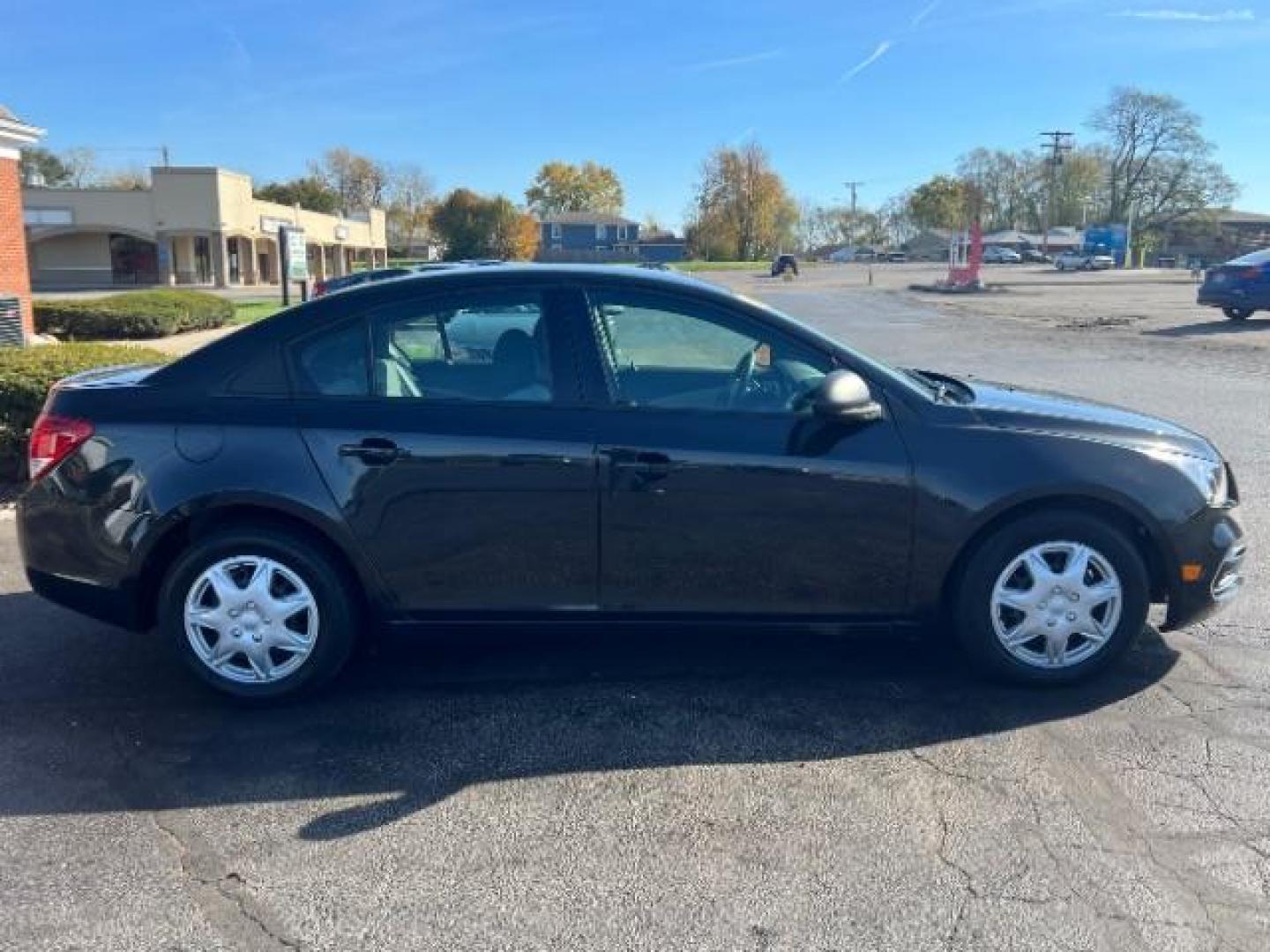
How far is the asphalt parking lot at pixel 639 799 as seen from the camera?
9.02ft

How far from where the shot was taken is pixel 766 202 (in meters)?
109

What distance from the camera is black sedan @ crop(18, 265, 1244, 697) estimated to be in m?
3.87

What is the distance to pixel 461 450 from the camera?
387 centimetres

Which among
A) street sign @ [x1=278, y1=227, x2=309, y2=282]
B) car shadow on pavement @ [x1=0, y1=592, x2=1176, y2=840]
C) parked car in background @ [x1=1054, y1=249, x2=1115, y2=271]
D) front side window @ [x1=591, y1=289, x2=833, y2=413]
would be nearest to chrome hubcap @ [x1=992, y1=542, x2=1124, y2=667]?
car shadow on pavement @ [x1=0, y1=592, x2=1176, y2=840]

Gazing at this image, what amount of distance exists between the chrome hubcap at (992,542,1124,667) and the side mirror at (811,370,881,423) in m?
0.83

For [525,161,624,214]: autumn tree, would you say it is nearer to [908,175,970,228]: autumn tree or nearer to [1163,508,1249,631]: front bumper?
[908,175,970,228]: autumn tree

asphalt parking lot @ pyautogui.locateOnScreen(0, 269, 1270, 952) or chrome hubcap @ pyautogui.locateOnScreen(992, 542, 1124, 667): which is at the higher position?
chrome hubcap @ pyautogui.locateOnScreen(992, 542, 1124, 667)

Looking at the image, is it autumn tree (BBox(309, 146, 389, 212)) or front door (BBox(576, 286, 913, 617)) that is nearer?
front door (BBox(576, 286, 913, 617))

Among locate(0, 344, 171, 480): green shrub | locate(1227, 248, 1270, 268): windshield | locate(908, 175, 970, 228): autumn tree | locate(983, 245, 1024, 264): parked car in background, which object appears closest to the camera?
locate(0, 344, 171, 480): green shrub

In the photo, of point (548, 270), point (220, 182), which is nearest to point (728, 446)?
point (548, 270)

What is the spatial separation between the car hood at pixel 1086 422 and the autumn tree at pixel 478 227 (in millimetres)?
74126

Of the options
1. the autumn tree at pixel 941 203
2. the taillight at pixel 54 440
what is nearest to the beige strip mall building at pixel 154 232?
the taillight at pixel 54 440

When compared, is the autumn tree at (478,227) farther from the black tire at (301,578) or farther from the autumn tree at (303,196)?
the black tire at (301,578)

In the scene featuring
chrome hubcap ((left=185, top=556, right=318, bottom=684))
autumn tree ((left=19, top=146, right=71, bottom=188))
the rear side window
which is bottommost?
chrome hubcap ((left=185, top=556, right=318, bottom=684))
